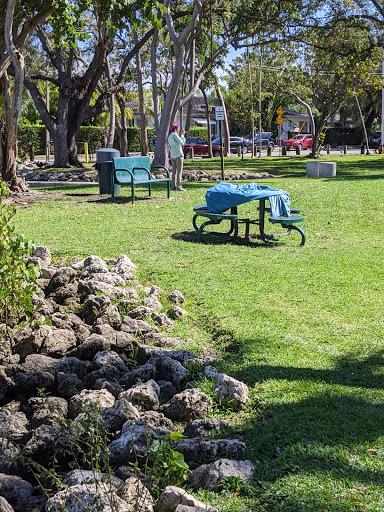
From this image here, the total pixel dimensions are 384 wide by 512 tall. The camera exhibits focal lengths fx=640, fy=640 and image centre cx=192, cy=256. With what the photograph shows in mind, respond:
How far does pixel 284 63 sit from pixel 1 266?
39250 mm

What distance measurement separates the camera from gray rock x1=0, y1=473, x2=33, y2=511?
3.04 m

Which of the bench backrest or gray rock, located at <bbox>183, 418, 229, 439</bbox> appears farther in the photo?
the bench backrest

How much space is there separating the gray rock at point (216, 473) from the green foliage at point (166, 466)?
0.21 ft

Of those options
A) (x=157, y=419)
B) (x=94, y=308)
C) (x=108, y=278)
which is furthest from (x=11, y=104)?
(x=157, y=419)

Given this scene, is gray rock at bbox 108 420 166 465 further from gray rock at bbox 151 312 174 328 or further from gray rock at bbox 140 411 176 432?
gray rock at bbox 151 312 174 328

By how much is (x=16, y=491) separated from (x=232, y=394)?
1.53 metres

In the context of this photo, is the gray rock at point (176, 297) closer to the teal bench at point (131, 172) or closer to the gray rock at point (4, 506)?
the gray rock at point (4, 506)

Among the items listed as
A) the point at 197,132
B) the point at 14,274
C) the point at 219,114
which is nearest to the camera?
the point at 14,274

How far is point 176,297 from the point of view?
6414 millimetres

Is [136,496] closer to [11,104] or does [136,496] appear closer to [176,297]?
[176,297]

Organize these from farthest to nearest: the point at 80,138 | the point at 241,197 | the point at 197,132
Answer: the point at 197,132 < the point at 80,138 < the point at 241,197

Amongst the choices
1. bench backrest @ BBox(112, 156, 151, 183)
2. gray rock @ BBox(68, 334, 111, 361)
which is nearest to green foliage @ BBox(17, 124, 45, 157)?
bench backrest @ BBox(112, 156, 151, 183)

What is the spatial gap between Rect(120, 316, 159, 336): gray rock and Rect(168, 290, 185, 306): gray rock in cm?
78

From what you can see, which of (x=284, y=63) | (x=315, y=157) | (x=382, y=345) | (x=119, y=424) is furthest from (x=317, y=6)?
(x=119, y=424)
